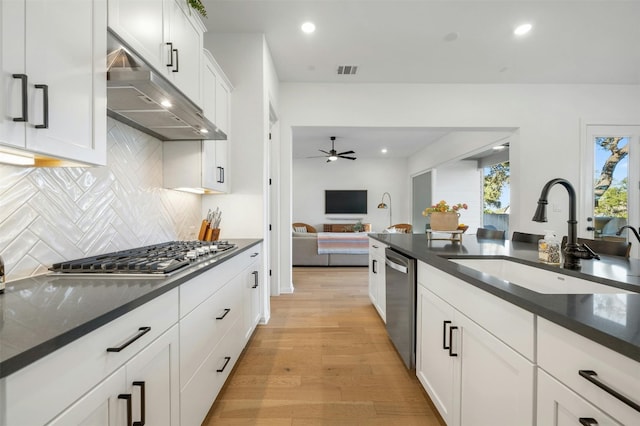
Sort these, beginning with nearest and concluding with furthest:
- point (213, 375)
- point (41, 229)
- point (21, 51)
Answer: point (21, 51) < point (41, 229) < point (213, 375)

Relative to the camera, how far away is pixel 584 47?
3166 millimetres

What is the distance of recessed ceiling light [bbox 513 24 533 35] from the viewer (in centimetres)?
279

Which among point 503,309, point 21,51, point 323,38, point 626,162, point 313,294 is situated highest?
point 323,38

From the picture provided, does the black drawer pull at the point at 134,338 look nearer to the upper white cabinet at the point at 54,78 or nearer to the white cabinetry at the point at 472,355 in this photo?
the upper white cabinet at the point at 54,78

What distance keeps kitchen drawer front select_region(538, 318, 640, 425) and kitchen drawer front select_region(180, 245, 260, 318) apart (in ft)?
4.08

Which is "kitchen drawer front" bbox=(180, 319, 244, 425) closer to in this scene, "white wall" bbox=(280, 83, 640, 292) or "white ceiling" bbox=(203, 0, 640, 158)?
"white ceiling" bbox=(203, 0, 640, 158)

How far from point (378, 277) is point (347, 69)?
2582 mm

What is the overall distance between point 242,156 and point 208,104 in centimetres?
67

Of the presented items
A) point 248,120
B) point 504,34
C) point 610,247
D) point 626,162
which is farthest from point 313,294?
point 626,162

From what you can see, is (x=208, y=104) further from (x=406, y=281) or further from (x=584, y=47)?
(x=584, y=47)

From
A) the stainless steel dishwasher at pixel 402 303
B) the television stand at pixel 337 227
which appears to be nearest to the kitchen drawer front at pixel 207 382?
the stainless steel dishwasher at pixel 402 303

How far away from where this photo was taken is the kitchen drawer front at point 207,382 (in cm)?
123

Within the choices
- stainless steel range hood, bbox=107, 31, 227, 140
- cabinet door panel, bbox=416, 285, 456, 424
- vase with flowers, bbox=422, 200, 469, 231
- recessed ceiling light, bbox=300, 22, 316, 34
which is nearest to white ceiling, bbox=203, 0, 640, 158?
recessed ceiling light, bbox=300, 22, 316, 34

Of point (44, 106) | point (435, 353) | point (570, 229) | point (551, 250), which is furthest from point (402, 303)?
point (44, 106)
